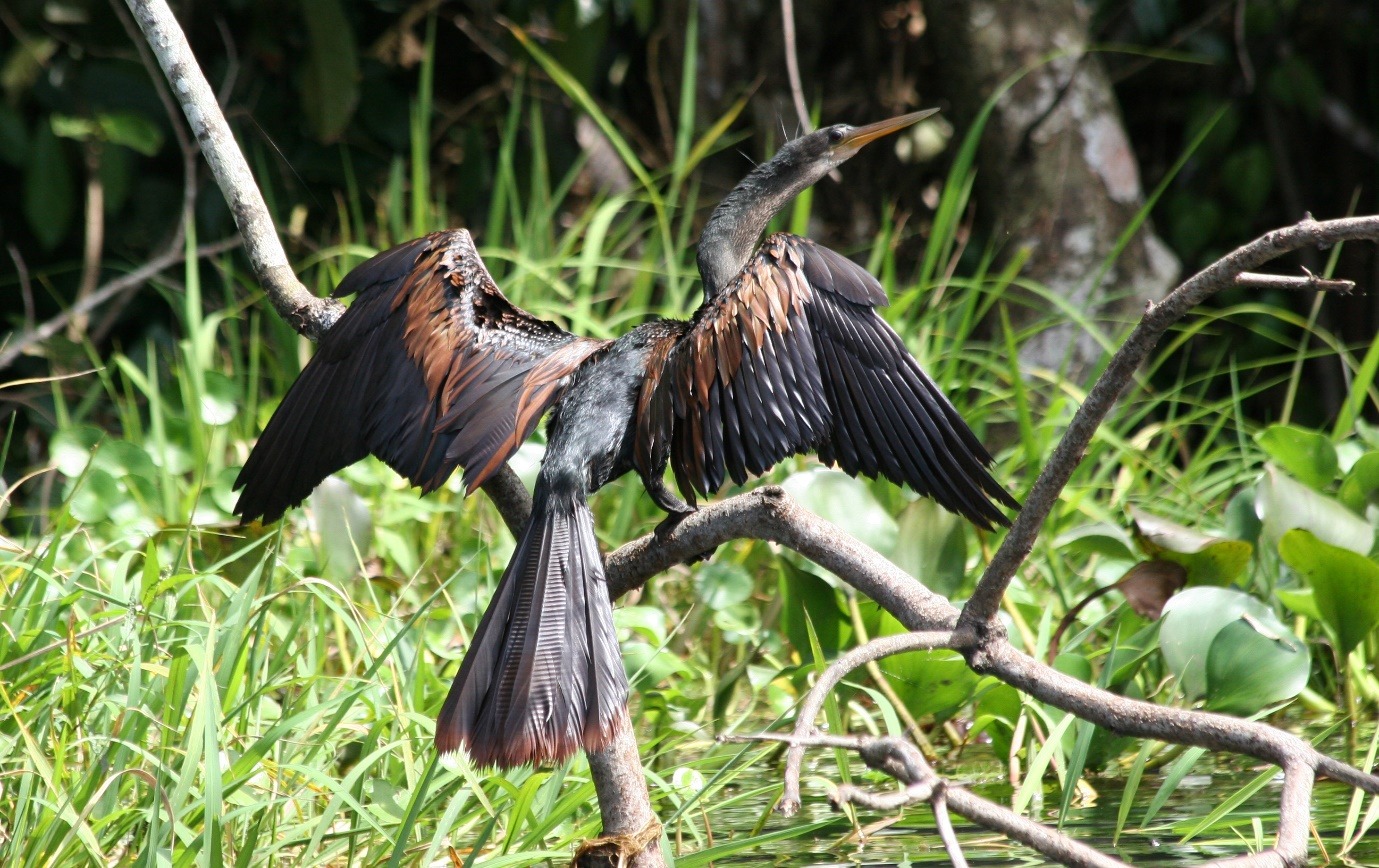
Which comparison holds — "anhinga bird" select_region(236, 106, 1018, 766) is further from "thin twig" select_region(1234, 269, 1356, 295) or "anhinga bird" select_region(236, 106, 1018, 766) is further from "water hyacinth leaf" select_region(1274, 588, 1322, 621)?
"water hyacinth leaf" select_region(1274, 588, 1322, 621)

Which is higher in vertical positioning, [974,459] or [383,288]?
[383,288]

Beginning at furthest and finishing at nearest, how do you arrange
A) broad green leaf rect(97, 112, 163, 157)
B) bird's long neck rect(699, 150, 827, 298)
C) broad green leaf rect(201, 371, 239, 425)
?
1. broad green leaf rect(97, 112, 163, 157)
2. broad green leaf rect(201, 371, 239, 425)
3. bird's long neck rect(699, 150, 827, 298)

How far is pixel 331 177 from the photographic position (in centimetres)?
460

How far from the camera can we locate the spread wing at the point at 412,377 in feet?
6.22

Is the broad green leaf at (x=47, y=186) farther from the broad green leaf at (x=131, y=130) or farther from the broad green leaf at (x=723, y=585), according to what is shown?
the broad green leaf at (x=723, y=585)

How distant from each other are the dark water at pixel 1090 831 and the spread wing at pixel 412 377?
26.5 inches

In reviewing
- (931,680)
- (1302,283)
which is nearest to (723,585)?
(931,680)

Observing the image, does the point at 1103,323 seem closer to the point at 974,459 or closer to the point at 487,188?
the point at 487,188

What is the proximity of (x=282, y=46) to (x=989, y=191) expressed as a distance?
100 inches

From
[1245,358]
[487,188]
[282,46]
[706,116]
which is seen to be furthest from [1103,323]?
[282,46]

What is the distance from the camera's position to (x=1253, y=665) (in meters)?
2.15

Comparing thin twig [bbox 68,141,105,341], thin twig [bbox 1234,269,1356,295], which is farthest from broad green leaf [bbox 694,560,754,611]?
thin twig [bbox 68,141,105,341]

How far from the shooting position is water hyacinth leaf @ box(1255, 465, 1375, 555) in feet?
8.43

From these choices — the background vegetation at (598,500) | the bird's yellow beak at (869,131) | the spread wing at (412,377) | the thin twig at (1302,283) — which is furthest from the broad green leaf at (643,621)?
the thin twig at (1302,283)
